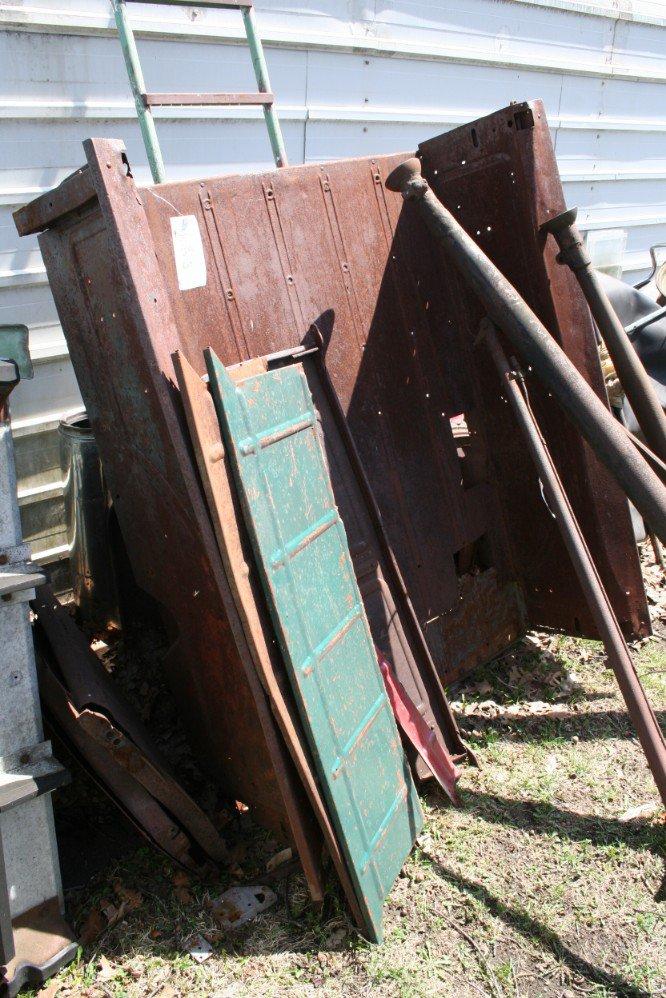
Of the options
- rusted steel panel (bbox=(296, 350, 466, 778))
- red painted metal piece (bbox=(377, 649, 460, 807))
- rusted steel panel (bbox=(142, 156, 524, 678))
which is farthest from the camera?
rusted steel panel (bbox=(296, 350, 466, 778))

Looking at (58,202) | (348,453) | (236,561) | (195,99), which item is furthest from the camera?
(348,453)

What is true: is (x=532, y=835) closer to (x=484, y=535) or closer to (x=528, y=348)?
(x=484, y=535)

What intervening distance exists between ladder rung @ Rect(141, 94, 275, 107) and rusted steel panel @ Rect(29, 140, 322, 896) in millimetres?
711

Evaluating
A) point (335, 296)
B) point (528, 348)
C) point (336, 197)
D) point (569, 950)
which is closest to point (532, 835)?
point (569, 950)

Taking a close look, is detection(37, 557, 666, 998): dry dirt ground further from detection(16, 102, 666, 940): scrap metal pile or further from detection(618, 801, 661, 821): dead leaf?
detection(16, 102, 666, 940): scrap metal pile

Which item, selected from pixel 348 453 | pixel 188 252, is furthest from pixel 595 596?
pixel 188 252

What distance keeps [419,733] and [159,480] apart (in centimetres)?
147

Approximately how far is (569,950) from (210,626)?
1.64 meters

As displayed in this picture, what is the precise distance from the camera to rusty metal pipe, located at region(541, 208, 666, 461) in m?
3.66

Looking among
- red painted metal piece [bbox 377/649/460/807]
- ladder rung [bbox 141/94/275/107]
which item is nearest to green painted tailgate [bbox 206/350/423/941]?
red painted metal piece [bbox 377/649/460/807]

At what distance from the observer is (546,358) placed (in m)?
3.23

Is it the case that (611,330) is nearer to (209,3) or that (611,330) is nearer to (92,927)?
(209,3)

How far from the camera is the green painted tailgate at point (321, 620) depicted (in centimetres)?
269

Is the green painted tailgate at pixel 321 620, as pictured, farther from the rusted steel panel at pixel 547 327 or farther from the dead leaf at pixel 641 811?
the rusted steel panel at pixel 547 327
